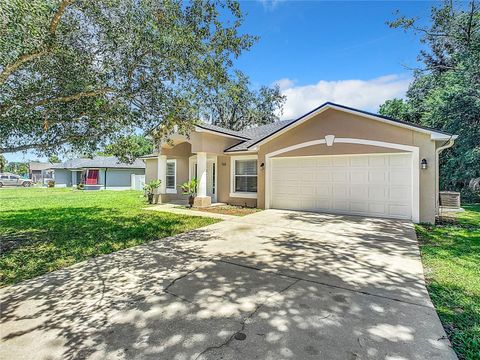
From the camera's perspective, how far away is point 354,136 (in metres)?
10.3

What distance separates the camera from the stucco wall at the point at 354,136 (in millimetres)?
9141

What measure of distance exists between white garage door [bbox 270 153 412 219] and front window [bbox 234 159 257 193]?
54.6 inches

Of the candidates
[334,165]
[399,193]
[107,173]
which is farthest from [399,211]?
[107,173]

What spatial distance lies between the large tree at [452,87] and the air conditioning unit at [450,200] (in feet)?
17.3

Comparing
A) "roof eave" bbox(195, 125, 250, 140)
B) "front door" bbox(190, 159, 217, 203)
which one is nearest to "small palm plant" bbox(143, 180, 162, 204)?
"front door" bbox(190, 159, 217, 203)

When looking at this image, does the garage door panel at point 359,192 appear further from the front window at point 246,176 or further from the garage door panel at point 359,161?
the front window at point 246,176

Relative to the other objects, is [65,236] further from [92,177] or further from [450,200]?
[92,177]

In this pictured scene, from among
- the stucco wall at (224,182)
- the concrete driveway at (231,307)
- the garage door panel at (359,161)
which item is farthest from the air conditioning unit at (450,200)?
the stucco wall at (224,182)

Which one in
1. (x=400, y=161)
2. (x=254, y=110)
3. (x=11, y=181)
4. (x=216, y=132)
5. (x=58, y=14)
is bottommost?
(x=11, y=181)

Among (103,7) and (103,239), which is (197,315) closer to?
(103,239)

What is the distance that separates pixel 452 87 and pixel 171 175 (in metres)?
19.2

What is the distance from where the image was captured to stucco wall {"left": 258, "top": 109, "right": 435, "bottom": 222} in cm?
914

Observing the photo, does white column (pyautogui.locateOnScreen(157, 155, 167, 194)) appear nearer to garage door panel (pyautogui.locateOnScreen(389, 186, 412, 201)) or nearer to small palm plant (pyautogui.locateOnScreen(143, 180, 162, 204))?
small palm plant (pyautogui.locateOnScreen(143, 180, 162, 204))

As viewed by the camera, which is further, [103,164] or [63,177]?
[63,177]
